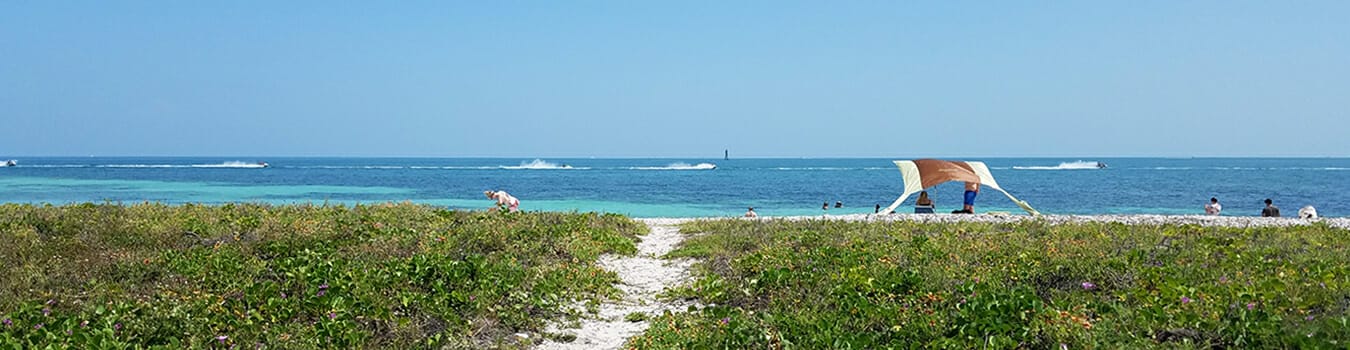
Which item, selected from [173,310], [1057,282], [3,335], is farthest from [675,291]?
[3,335]

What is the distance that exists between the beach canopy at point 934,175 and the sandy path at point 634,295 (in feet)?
37.7

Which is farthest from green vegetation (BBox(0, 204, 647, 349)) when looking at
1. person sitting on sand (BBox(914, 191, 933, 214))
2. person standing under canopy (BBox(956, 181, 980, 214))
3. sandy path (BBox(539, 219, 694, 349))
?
person standing under canopy (BBox(956, 181, 980, 214))

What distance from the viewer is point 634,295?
41.3ft

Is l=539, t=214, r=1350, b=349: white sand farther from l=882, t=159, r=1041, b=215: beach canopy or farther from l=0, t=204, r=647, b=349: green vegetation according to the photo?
l=882, t=159, r=1041, b=215: beach canopy

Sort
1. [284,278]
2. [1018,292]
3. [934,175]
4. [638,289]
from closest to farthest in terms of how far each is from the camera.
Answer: [1018,292] < [284,278] < [638,289] < [934,175]

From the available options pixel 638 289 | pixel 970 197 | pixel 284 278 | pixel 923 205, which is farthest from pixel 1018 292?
pixel 923 205

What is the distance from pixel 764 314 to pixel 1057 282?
490 centimetres

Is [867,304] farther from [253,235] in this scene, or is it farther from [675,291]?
[253,235]

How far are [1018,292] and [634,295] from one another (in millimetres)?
5644

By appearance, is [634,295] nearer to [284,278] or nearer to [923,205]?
[284,278]

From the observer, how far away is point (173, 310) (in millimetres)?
9047

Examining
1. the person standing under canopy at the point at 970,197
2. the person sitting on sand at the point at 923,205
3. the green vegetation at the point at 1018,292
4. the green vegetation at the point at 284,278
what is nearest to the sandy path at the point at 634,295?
the green vegetation at the point at 284,278

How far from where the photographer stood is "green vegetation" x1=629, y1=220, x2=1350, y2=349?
7.84 m

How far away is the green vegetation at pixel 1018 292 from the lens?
784 cm
